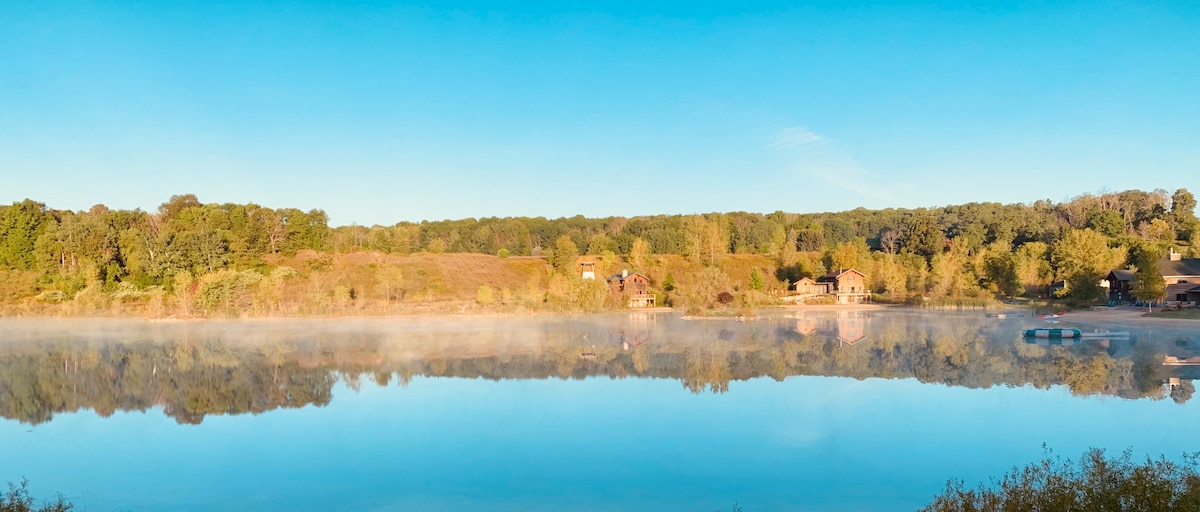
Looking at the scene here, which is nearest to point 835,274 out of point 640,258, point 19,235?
point 640,258

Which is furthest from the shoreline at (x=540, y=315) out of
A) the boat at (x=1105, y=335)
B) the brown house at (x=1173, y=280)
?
the brown house at (x=1173, y=280)

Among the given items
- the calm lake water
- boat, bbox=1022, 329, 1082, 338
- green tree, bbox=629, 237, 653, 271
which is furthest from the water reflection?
green tree, bbox=629, 237, 653, 271

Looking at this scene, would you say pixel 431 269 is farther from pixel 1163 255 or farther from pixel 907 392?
pixel 1163 255

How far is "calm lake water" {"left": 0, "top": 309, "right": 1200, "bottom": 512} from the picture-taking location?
411 inches

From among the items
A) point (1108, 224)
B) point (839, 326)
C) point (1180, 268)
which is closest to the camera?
point (839, 326)

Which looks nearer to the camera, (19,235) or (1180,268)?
(1180,268)

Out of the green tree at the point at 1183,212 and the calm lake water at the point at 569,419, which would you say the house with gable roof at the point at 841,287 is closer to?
the calm lake water at the point at 569,419

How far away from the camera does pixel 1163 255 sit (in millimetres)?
59938

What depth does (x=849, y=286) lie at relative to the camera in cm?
6206

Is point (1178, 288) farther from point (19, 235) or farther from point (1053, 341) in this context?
point (19, 235)

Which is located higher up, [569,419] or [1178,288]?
[1178,288]

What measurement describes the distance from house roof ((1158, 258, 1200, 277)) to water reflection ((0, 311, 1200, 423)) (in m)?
23.3

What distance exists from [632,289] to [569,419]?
43.0 m

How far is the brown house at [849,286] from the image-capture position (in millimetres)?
60781
